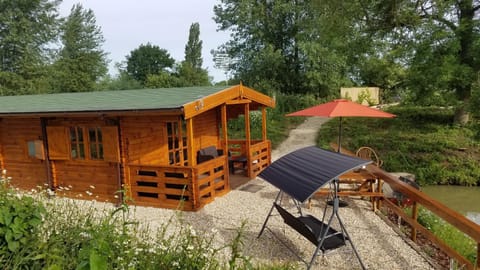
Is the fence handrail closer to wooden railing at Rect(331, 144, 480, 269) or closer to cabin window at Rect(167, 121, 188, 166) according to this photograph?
wooden railing at Rect(331, 144, 480, 269)

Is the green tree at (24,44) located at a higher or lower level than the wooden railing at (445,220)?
higher

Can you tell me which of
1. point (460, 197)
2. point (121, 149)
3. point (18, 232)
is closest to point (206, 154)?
point (121, 149)

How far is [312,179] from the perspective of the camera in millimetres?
3873

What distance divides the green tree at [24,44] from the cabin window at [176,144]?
21.6 meters

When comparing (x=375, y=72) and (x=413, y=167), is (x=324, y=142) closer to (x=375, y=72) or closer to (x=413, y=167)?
(x=413, y=167)

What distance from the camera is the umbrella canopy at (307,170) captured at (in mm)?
3734

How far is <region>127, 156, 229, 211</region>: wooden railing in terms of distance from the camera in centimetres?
653

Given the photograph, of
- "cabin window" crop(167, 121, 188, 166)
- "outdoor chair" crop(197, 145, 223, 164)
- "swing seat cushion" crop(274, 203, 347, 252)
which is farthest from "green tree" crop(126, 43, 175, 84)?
"swing seat cushion" crop(274, 203, 347, 252)

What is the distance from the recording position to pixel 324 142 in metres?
15.2

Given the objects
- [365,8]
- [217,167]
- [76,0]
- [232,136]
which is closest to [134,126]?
[217,167]

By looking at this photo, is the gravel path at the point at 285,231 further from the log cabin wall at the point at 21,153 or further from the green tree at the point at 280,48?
the green tree at the point at 280,48

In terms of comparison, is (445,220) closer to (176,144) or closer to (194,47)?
(176,144)

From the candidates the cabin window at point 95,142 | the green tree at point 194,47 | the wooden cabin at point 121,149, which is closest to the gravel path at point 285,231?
the wooden cabin at point 121,149

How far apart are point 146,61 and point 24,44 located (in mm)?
20350
